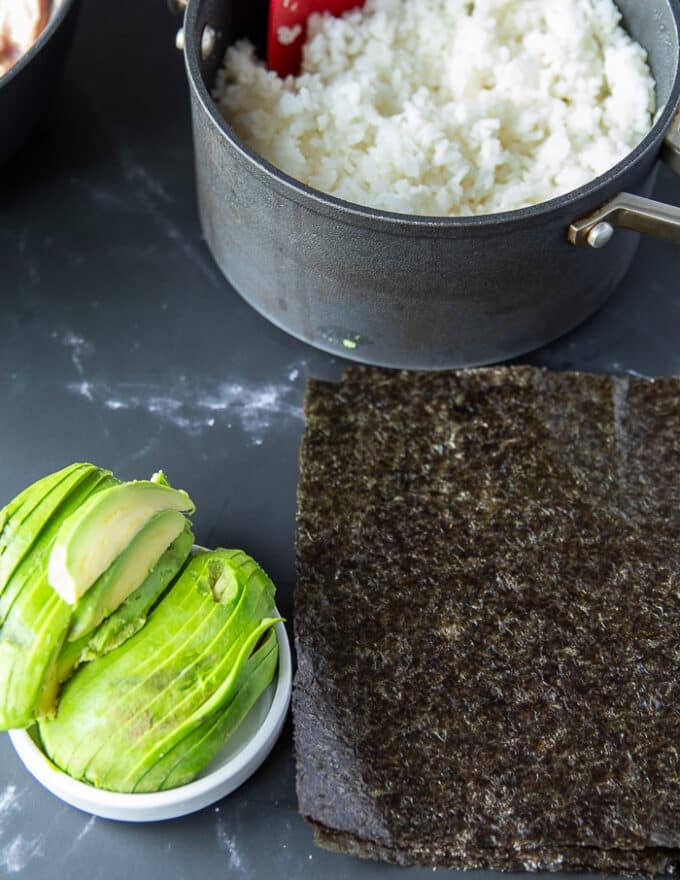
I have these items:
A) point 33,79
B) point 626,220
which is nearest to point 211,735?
point 626,220

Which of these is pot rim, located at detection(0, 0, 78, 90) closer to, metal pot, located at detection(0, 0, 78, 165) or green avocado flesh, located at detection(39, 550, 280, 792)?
metal pot, located at detection(0, 0, 78, 165)

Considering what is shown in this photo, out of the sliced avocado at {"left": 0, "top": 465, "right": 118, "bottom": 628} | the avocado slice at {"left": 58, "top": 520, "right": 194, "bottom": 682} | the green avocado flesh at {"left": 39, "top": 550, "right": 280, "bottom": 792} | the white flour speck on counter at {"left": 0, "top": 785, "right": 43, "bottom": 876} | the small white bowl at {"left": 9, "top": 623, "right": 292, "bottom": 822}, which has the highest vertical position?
the sliced avocado at {"left": 0, "top": 465, "right": 118, "bottom": 628}

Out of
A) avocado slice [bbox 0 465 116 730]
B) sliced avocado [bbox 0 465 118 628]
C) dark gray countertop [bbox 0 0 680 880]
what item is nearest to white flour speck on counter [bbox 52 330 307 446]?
dark gray countertop [bbox 0 0 680 880]

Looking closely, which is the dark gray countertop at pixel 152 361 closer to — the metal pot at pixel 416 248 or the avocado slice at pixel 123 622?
the metal pot at pixel 416 248

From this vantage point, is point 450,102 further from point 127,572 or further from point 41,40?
point 127,572

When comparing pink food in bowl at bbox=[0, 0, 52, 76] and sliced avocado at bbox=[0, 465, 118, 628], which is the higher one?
pink food in bowl at bbox=[0, 0, 52, 76]

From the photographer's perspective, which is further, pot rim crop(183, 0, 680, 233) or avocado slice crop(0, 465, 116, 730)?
pot rim crop(183, 0, 680, 233)

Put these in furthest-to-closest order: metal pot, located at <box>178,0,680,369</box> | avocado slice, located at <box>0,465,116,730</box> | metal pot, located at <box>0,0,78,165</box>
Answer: metal pot, located at <box>0,0,78,165</box>, metal pot, located at <box>178,0,680,369</box>, avocado slice, located at <box>0,465,116,730</box>
